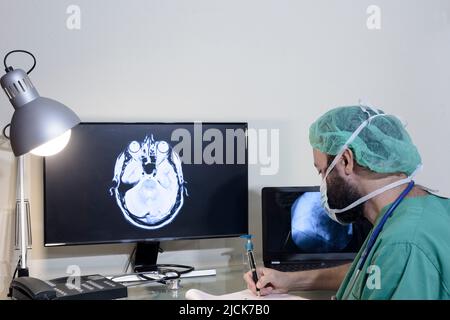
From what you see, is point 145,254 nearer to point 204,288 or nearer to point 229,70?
point 204,288

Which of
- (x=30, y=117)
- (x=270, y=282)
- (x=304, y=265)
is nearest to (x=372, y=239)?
(x=270, y=282)

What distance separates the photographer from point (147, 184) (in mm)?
2088

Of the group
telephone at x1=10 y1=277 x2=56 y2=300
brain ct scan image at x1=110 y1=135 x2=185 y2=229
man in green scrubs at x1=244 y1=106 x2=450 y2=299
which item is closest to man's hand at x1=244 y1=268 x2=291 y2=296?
man in green scrubs at x1=244 y1=106 x2=450 y2=299

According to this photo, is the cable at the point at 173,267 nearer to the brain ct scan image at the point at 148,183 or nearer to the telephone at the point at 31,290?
the brain ct scan image at the point at 148,183

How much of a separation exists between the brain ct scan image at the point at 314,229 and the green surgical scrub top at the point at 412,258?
72 centimetres

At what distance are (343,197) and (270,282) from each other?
1.34 ft

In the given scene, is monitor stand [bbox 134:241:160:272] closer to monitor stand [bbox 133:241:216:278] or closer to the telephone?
monitor stand [bbox 133:241:216:278]

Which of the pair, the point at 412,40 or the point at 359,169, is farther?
the point at 412,40

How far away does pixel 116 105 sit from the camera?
219cm

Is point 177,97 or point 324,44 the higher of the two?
point 324,44

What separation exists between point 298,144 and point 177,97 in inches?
20.0

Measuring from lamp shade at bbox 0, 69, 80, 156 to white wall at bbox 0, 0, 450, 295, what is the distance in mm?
433
